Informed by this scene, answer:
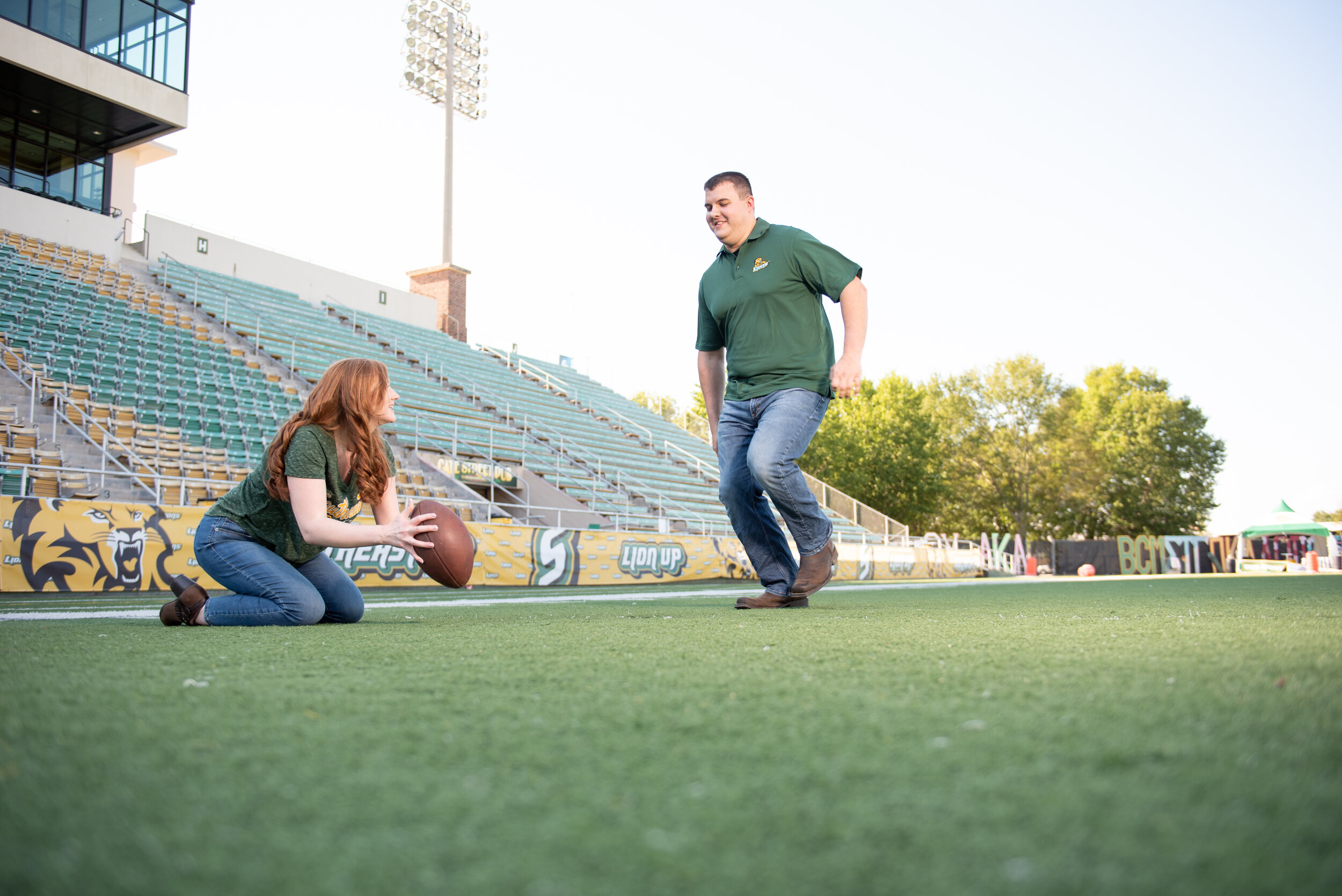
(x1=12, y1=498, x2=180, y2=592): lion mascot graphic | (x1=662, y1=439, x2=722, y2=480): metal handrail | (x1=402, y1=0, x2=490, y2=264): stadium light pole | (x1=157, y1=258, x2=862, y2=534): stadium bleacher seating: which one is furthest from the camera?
(x1=402, y1=0, x2=490, y2=264): stadium light pole

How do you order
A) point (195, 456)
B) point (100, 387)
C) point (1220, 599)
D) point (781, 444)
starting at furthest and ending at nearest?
1. point (100, 387)
2. point (195, 456)
3. point (1220, 599)
4. point (781, 444)

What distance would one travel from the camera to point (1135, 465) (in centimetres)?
4209

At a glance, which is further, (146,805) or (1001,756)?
(1001,756)

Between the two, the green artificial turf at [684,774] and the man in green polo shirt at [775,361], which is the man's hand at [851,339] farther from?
the green artificial turf at [684,774]

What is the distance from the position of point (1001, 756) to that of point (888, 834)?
0.31 metres

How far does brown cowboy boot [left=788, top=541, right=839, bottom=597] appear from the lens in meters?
4.30

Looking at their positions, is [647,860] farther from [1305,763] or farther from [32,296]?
[32,296]

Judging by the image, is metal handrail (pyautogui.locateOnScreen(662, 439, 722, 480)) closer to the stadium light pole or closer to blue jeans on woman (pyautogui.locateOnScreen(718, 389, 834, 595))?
the stadium light pole

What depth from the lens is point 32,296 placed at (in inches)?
578

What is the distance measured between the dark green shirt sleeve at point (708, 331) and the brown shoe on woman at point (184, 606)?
2641 mm

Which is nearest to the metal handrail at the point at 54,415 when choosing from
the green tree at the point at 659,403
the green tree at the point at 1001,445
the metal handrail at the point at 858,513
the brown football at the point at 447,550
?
the brown football at the point at 447,550

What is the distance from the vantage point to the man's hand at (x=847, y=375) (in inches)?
156

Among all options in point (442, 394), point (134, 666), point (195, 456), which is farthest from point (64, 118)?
point (134, 666)

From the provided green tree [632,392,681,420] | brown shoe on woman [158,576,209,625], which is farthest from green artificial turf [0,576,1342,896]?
green tree [632,392,681,420]
